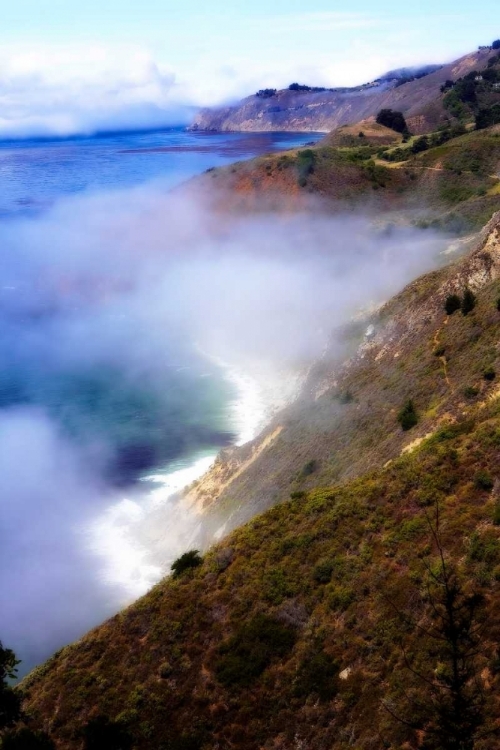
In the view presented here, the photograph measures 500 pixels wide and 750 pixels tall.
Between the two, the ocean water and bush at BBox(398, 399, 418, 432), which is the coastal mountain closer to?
bush at BBox(398, 399, 418, 432)

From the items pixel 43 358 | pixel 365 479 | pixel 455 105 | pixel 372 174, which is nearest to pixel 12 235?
pixel 43 358

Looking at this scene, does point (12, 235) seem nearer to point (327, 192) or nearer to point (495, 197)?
point (327, 192)

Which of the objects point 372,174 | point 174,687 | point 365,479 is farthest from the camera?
point 372,174

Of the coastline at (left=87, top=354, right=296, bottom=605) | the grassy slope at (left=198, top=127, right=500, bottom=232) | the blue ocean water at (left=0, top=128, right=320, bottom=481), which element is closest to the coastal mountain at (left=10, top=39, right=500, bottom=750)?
the coastline at (left=87, top=354, right=296, bottom=605)

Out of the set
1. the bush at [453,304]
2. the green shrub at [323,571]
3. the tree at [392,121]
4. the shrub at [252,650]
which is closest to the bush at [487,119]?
the tree at [392,121]

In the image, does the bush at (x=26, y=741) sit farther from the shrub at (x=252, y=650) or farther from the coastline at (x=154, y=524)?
the coastline at (x=154, y=524)

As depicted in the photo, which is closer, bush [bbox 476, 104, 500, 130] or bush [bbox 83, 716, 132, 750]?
bush [bbox 83, 716, 132, 750]
